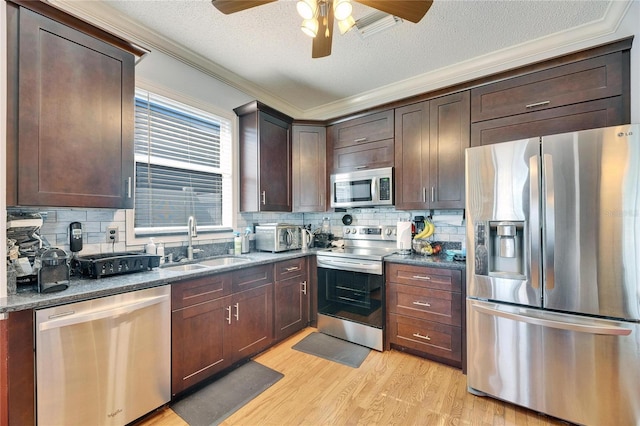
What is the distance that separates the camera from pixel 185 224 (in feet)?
8.78

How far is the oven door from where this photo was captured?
270 centimetres

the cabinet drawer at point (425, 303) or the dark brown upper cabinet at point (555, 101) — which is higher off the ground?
the dark brown upper cabinet at point (555, 101)

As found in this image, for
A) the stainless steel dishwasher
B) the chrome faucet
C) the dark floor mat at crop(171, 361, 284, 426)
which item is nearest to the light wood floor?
the dark floor mat at crop(171, 361, 284, 426)

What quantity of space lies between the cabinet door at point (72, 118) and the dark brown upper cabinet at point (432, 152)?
7.82 ft

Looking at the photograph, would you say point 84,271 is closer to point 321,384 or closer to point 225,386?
point 225,386

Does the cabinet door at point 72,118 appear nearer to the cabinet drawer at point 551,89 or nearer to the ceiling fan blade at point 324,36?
the ceiling fan blade at point 324,36

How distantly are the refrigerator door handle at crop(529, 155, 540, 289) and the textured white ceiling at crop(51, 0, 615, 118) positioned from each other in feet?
4.13

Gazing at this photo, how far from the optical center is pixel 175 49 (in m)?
2.46

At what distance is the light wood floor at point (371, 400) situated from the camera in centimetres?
179

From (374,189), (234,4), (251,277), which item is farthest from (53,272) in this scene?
(374,189)

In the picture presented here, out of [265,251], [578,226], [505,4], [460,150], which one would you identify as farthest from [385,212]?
[505,4]

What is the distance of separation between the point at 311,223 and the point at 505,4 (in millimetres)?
2938

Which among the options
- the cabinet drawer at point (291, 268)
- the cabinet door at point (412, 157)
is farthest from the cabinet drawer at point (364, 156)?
the cabinet drawer at point (291, 268)

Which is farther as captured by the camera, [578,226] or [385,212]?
[385,212]
